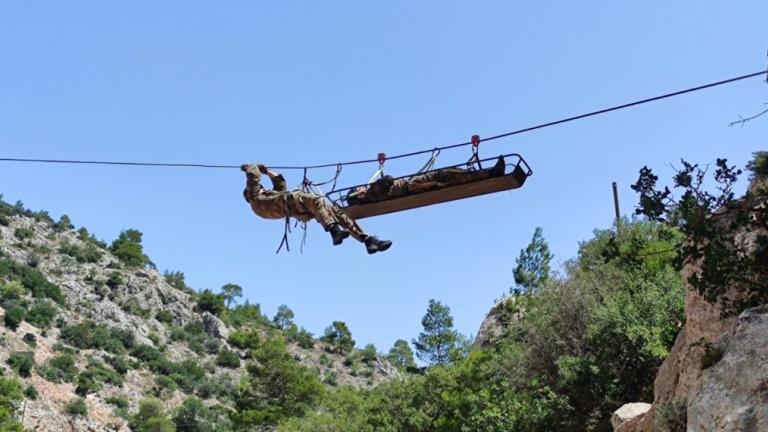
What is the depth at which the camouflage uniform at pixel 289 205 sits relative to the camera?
10.0 m

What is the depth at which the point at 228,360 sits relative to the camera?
8819cm

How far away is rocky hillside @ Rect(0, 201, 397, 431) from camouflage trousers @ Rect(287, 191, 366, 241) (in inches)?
2060

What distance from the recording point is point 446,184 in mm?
10055

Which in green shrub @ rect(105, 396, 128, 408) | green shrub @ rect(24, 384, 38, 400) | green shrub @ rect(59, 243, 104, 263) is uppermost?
green shrub @ rect(59, 243, 104, 263)

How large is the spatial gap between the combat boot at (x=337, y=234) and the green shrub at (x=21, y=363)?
2332 inches

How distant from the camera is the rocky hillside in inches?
2547

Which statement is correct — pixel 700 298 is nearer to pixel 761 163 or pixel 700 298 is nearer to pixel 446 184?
pixel 761 163

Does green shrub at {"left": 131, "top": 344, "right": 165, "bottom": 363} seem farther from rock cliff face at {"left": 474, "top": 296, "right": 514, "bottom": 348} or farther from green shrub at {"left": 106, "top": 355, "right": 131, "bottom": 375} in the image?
rock cliff face at {"left": 474, "top": 296, "right": 514, "bottom": 348}

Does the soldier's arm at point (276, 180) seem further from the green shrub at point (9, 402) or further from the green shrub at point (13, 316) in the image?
the green shrub at point (13, 316)

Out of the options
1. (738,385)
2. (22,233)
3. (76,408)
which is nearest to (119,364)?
(76,408)

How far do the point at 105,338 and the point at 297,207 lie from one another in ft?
240

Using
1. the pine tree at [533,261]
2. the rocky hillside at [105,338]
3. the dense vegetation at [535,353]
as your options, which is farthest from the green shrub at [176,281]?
the pine tree at [533,261]

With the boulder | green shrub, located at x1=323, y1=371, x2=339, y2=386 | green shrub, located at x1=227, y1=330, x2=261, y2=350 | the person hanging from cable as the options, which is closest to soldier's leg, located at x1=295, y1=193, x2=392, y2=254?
the person hanging from cable

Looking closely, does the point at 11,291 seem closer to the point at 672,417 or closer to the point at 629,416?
the point at 629,416
